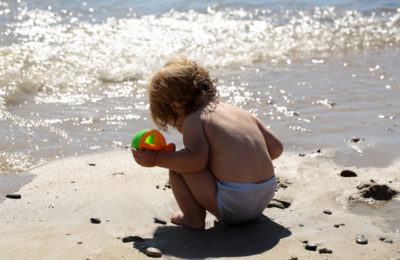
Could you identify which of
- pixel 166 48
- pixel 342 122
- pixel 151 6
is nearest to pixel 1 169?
pixel 342 122

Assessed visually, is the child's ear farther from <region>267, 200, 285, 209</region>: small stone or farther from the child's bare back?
<region>267, 200, 285, 209</region>: small stone

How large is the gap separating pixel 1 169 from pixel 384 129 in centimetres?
307

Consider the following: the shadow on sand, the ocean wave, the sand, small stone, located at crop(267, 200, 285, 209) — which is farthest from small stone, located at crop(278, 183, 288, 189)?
the ocean wave

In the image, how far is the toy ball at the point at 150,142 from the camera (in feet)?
10.3

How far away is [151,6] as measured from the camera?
12.6 metres

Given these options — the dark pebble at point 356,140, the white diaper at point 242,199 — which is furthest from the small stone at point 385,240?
the dark pebble at point 356,140

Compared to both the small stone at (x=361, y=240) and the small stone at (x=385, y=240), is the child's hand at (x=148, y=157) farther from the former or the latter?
the small stone at (x=385, y=240)

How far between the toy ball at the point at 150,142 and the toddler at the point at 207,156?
0.04m

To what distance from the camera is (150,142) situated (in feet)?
10.6

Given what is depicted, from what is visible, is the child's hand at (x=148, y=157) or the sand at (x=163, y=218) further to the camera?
the child's hand at (x=148, y=157)

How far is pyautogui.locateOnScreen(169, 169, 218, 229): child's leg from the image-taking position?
3115 mm

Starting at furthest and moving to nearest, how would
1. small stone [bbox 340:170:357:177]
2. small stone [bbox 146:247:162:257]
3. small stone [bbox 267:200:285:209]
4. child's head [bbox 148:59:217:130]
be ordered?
1. small stone [bbox 340:170:357:177]
2. small stone [bbox 267:200:285:209]
3. child's head [bbox 148:59:217:130]
4. small stone [bbox 146:247:162:257]

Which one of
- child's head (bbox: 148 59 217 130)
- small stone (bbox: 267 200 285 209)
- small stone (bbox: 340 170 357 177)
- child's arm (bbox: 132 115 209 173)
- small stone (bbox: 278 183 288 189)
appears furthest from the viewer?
small stone (bbox: 340 170 357 177)

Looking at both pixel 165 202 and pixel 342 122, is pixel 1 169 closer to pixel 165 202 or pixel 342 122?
pixel 165 202
